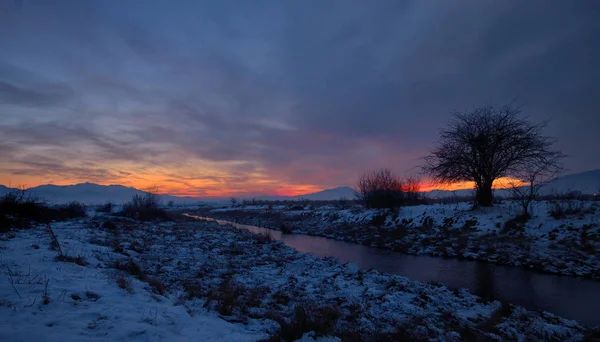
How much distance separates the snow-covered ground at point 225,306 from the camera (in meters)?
4.74

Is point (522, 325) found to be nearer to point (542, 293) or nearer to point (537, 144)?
point (542, 293)

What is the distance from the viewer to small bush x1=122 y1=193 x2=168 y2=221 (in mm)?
35719

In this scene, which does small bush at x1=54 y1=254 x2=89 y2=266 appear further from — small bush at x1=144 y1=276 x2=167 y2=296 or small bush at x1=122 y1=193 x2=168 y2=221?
small bush at x1=122 y1=193 x2=168 y2=221

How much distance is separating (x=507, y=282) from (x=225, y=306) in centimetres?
1065

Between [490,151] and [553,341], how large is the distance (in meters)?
17.4

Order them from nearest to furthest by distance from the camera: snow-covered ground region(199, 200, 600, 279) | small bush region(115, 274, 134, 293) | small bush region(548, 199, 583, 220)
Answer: small bush region(115, 274, 134, 293) → snow-covered ground region(199, 200, 600, 279) → small bush region(548, 199, 583, 220)

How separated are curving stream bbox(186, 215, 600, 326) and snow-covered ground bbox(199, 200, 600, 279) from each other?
1.14 m

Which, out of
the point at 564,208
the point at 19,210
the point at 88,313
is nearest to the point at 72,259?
the point at 88,313

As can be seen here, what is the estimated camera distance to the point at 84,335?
415 cm

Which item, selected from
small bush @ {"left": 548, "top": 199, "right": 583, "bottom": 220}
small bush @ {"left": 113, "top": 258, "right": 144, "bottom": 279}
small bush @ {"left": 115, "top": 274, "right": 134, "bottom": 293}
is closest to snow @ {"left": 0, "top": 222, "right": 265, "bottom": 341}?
small bush @ {"left": 115, "top": 274, "right": 134, "bottom": 293}

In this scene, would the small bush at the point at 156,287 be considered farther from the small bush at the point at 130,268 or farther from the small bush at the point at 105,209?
the small bush at the point at 105,209

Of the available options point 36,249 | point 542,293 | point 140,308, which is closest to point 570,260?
point 542,293

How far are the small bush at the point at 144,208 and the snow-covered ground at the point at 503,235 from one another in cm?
2527

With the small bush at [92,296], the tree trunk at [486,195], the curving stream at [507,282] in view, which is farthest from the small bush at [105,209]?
the tree trunk at [486,195]
